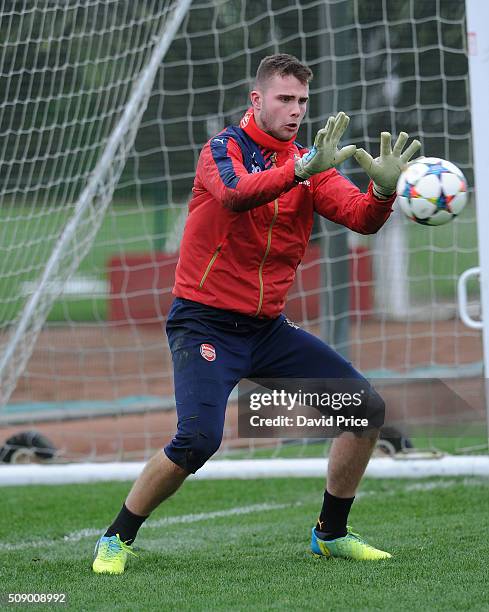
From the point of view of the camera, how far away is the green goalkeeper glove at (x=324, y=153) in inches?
172

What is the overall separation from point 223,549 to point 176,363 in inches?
41.5

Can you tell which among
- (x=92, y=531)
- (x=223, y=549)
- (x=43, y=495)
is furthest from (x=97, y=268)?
(x=223, y=549)

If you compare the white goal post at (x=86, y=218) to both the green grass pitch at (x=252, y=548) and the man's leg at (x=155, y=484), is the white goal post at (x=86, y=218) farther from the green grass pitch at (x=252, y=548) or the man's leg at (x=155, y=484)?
the man's leg at (x=155, y=484)

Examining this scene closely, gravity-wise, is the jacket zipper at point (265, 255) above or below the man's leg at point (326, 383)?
above

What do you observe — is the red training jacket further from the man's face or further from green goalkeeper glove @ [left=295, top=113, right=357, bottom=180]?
green goalkeeper glove @ [left=295, top=113, right=357, bottom=180]

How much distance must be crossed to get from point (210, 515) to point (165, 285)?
29.7 feet

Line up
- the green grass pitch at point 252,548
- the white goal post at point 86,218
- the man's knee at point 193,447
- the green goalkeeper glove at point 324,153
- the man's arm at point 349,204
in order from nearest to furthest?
the green grass pitch at point 252,548 → the green goalkeeper glove at point 324,153 → the man's knee at point 193,447 → the man's arm at point 349,204 → the white goal post at point 86,218

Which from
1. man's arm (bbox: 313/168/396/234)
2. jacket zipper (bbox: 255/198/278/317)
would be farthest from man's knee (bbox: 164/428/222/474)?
man's arm (bbox: 313/168/396/234)

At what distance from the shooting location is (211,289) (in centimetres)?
474

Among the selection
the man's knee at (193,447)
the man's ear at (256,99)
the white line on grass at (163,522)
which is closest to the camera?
the man's knee at (193,447)

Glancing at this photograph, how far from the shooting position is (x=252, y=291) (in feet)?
15.6

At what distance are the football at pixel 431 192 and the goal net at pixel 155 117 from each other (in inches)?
122

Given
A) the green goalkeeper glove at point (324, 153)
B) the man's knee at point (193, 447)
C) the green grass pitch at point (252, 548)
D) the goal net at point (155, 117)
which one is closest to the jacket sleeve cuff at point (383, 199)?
the green goalkeeper glove at point (324, 153)

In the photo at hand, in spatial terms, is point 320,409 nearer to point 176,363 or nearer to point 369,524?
point 176,363
